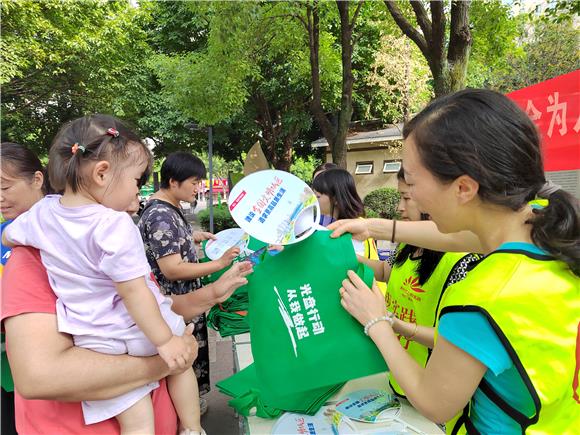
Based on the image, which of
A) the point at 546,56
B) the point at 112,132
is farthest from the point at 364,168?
the point at 112,132

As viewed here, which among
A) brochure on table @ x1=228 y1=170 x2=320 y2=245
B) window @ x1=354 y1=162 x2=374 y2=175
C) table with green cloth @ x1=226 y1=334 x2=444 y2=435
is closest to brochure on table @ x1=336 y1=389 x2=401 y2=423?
table with green cloth @ x1=226 y1=334 x2=444 y2=435

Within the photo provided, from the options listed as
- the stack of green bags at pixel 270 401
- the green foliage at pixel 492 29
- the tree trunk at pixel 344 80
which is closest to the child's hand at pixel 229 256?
the stack of green bags at pixel 270 401

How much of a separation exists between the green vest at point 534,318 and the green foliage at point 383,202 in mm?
14165

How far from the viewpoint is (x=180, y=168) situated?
2682 mm

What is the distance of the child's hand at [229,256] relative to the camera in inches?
84.2

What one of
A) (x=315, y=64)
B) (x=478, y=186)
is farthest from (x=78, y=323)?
(x=315, y=64)

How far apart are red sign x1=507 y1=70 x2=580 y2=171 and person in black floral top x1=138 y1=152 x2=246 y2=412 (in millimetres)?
2962

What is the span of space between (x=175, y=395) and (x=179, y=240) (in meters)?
1.15

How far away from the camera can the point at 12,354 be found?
3.54 ft

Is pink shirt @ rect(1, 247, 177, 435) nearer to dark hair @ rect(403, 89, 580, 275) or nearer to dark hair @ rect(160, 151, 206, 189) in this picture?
dark hair @ rect(403, 89, 580, 275)

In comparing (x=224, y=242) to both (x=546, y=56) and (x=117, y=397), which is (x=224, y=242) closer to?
(x=117, y=397)

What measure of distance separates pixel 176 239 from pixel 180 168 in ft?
1.82

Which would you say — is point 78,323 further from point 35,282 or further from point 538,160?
point 538,160

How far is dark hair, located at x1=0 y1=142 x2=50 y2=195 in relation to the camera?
184 cm
